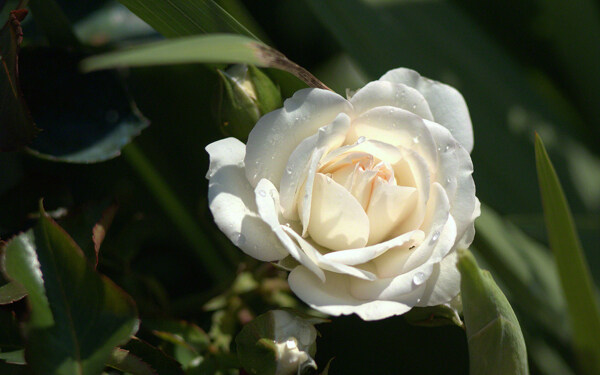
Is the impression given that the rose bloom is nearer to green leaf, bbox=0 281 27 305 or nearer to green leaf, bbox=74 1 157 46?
green leaf, bbox=0 281 27 305

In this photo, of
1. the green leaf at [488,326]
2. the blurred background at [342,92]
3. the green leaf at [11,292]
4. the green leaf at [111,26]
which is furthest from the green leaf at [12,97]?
the green leaf at [488,326]

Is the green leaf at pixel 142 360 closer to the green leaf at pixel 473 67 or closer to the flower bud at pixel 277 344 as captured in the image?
the flower bud at pixel 277 344

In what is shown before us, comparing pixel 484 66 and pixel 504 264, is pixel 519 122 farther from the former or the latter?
pixel 504 264

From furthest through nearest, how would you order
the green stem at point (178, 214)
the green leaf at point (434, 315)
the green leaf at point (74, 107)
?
1. the green stem at point (178, 214)
2. the green leaf at point (74, 107)
3. the green leaf at point (434, 315)

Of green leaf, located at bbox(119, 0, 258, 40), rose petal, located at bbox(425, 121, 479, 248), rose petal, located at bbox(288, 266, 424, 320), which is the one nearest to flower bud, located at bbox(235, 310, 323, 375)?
rose petal, located at bbox(288, 266, 424, 320)

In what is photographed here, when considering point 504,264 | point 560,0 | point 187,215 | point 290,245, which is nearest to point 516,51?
point 560,0

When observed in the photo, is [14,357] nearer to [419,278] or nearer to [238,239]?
[238,239]

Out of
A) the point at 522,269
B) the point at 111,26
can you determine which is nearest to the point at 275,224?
the point at 522,269
